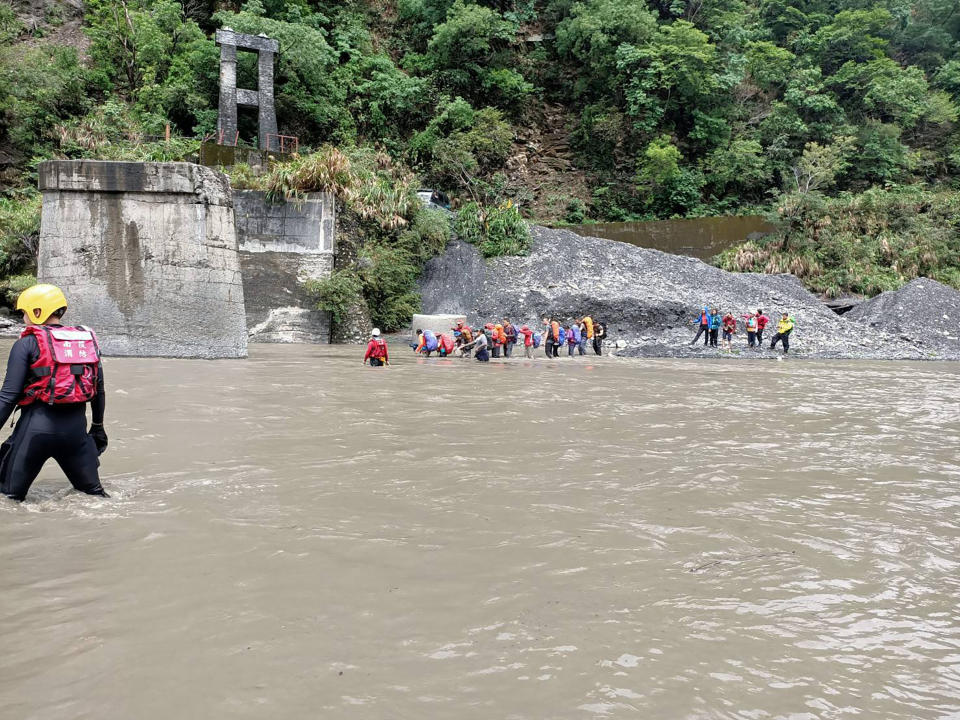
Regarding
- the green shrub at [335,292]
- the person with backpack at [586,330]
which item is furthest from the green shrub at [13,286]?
the person with backpack at [586,330]

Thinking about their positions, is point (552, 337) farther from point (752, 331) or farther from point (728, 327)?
point (752, 331)

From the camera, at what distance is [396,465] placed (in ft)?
19.0

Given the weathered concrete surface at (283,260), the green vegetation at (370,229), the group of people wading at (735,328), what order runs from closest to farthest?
1. the group of people wading at (735,328)
2. the weathered concrete surface at (283,260)
3. the green vegetation at (370,229)

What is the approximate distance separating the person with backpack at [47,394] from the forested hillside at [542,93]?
1035 inches

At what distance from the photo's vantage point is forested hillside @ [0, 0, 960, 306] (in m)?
30.4

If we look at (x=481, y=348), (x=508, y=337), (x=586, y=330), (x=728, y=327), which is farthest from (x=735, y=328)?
(x=481, y=348)

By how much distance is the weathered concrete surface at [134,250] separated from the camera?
1238 centimetres

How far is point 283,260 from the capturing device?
20.6m

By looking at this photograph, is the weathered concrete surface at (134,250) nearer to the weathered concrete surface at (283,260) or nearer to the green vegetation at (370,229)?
the weathered concrete surface at (283,260)

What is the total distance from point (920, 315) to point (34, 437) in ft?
84.2

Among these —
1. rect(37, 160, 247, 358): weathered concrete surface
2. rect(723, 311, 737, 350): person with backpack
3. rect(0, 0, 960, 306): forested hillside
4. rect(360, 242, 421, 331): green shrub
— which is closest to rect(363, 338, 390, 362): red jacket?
rect(37, 160, 247, 358): weathered concrete surface

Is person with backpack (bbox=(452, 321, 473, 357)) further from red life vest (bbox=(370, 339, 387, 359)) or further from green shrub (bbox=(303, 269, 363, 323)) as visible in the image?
red life vest (bbox=(370, 339, 387, 359))

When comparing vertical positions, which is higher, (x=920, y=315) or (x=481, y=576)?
(x=920, y=315)

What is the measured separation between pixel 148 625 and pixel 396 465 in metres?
3.02
